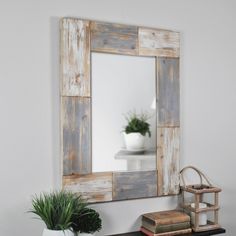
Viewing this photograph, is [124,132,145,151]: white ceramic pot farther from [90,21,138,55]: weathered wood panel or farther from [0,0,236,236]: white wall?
[90,21,138,55]: weathered wood panel

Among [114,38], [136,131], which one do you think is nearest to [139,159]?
[136,131]

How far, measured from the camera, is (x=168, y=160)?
190 centimetres

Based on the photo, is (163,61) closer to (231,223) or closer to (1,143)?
(1,143)

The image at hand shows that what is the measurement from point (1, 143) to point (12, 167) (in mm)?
119

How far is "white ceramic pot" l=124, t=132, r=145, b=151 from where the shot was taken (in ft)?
5.87

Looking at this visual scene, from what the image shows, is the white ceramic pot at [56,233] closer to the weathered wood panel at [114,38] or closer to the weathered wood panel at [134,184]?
the weathered wood panel at [134,184]

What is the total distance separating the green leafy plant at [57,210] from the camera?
4.82 ft

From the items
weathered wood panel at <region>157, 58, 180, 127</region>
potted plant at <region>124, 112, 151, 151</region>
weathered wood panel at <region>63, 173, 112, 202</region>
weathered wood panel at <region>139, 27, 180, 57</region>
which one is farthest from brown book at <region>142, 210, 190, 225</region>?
weathered wood panel at <region>139, 27, 180, 57</region>

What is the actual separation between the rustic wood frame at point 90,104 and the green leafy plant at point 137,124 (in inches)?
3.0

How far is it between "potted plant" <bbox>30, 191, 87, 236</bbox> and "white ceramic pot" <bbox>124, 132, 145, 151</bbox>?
42 centimetres

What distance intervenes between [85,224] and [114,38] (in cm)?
90

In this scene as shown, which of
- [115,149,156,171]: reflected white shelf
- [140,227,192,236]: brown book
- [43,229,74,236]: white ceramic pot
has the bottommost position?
[140,227,192,236]: brown book

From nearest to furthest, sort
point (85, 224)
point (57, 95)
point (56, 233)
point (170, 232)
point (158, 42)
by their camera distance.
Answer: point (56, 233) → point (85, 224) → point (57, 95) → point (170, 232) → point (158, 42)

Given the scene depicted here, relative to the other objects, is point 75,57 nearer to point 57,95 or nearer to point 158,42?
point 57,95
